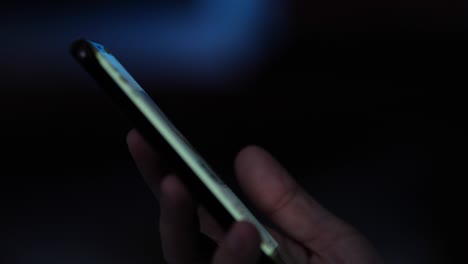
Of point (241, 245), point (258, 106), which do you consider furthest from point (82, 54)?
point (258, 106)

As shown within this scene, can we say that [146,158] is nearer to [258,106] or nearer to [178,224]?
[178,224]

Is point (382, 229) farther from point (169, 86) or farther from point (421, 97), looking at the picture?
point (169, 86)

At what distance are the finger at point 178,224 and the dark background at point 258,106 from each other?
54 centimetres

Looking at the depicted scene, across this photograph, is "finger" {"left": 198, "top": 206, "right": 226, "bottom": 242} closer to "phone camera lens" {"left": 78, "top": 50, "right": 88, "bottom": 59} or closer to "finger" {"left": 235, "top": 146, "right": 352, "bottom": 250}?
"finger" {"left": 235, "top": 146, "right": 352, "bottom": 250}

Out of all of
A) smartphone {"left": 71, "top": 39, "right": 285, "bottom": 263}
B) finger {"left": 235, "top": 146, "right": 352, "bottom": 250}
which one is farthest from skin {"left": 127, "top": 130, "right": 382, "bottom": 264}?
smartphone {"left": 71, "top": 39, "right": 285, "bottom": 263}

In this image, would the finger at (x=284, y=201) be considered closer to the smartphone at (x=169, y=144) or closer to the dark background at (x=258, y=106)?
the smartphone at (x=169, y=144)

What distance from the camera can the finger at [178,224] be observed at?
1.31ft

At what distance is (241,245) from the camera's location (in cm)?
35

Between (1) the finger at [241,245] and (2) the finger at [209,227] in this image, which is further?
(2) the finger at [209,227]

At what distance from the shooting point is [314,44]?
46.3 inches

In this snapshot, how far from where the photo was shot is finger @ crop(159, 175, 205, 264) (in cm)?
40

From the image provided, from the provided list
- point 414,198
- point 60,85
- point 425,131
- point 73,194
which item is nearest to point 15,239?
point 73,194

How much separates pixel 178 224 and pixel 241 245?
119 mm

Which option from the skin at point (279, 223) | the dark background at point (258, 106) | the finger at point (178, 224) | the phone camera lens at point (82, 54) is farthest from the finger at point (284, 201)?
the dark background at point (258, 106)
